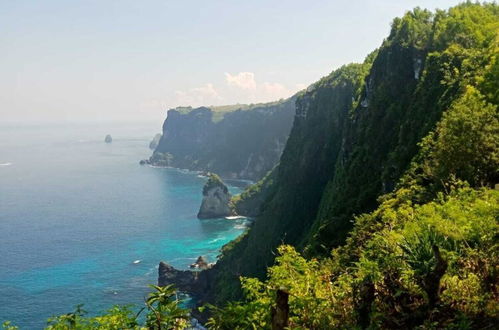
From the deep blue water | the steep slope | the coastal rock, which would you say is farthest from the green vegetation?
the deep blue water

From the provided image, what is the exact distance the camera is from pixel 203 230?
18450 centimetres

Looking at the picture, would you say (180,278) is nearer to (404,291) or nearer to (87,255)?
(87,255)

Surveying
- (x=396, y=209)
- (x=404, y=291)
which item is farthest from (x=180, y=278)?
(x=404, y=291)

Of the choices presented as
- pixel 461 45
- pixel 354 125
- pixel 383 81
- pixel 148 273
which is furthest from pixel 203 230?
pixel 461 45

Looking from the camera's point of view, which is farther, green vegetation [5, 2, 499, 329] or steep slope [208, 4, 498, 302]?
steep slope [208, 4, 498, 302]

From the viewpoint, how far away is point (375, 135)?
88625 mm

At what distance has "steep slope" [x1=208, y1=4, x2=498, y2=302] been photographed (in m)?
64.8

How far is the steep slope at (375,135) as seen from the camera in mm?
64812

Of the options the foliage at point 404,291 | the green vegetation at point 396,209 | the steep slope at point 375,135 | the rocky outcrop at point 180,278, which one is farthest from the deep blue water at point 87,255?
the foliage at point 404,291

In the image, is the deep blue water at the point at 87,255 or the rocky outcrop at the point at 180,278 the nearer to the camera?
the deep blue water at the point at 87,255

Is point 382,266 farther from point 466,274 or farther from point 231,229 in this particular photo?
point 231,229

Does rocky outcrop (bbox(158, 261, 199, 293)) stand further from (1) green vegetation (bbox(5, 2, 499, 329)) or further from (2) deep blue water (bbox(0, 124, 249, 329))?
(1) green vegetation (bbox(5, 2, 499, 329))

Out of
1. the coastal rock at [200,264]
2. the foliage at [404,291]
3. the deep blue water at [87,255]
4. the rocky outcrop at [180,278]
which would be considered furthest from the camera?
the coastal rock at [200,264]

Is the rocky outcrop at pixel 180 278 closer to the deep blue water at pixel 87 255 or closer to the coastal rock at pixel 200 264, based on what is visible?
the deep blue water at pixel 87 255
